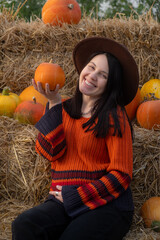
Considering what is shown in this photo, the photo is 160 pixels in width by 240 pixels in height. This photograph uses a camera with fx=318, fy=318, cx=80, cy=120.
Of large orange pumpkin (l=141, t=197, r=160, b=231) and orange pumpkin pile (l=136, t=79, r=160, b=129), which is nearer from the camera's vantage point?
large orange pumpkin (l=141, t=197, r=160, b=231)

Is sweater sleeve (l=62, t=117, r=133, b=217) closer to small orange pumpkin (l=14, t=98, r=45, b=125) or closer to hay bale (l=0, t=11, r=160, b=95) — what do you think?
small orange pumpkin (l=14, t=98, r=45, b=125)

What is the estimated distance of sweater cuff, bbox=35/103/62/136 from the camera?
1.84m

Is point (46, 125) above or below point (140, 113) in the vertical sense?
above

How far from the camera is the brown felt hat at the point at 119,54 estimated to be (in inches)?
73.1

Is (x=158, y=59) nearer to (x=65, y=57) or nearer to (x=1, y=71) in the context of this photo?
(x=65, y=57)

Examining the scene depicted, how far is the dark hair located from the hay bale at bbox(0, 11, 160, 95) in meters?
1.30

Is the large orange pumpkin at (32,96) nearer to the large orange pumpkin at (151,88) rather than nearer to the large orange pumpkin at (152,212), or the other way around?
the large orange pumpkin at (151,88)

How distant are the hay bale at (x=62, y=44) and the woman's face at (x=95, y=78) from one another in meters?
1.32

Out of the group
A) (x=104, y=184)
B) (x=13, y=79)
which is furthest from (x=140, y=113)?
(x=13, y=79)

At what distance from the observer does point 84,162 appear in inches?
70.1

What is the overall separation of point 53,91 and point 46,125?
259 mm

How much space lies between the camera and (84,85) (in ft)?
6.03

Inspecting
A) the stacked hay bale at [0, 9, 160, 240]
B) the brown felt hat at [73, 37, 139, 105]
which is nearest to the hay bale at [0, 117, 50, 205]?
the stacked hay bale at [0, 9, 160, 240]

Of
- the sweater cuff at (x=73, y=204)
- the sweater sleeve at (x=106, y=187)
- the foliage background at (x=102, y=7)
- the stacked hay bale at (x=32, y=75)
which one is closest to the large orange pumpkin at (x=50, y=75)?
the stacked hay bale at (x=32, y=75)
